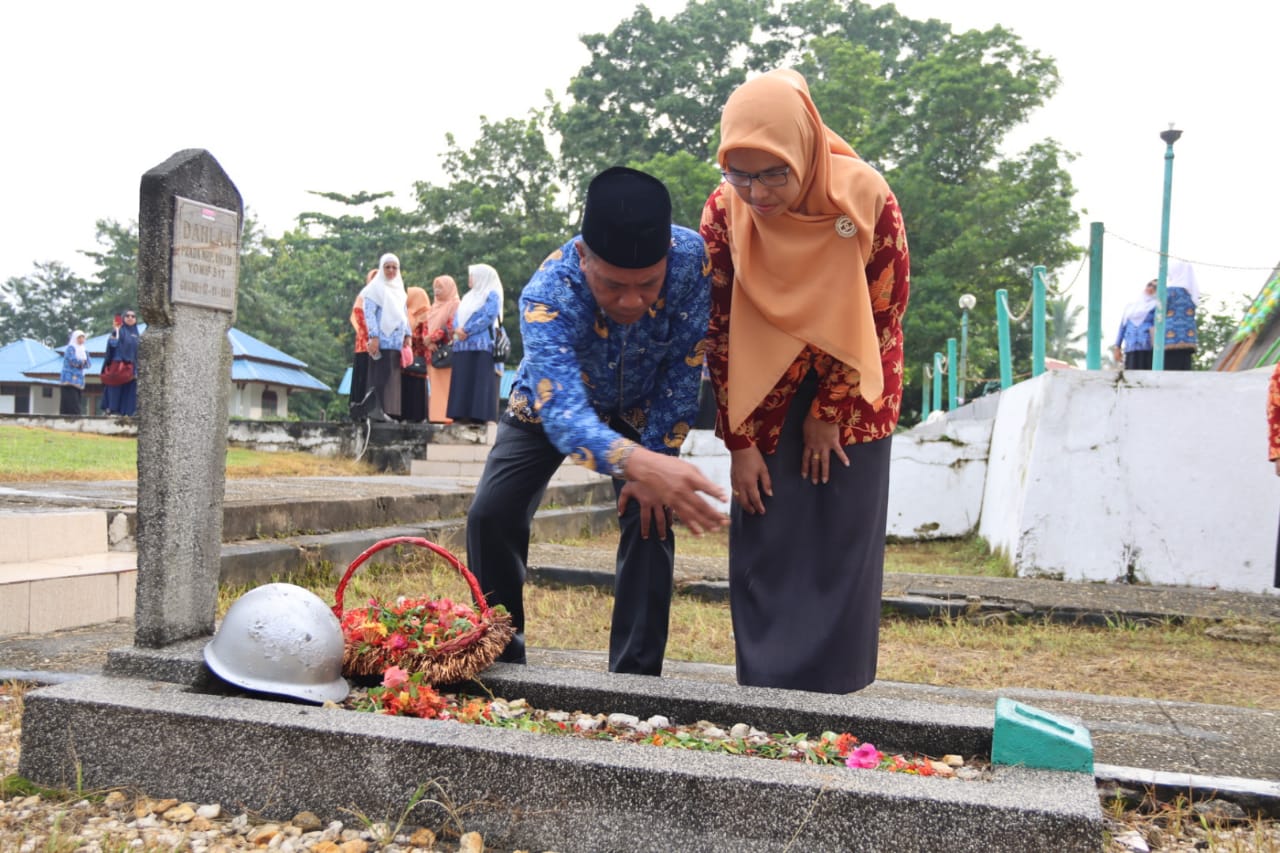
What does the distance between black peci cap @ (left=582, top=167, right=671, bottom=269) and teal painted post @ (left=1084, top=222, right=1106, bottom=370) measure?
15.7ft

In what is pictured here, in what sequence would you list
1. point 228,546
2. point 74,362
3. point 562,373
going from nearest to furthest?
point 562,373, point 228,546, point 74,362

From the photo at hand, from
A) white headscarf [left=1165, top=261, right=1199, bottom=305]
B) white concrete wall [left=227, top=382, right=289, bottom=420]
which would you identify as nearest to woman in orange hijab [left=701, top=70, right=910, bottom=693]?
white headscarf [left=1165, top=261, right=1199, bottom=305]

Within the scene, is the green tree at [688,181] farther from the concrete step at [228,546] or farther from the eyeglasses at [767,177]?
the eyeglasses at [767,177]

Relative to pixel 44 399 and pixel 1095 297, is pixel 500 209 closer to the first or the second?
pixel 44 399

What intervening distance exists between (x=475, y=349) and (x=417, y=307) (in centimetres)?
202

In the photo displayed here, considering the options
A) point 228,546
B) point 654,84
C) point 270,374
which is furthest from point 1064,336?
point 228,546

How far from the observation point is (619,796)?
210cm

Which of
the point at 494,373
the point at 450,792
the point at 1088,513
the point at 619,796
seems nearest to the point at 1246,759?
the point at 619,796

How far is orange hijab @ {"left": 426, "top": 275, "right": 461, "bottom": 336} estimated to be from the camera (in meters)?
12.9

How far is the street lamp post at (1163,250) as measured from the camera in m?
6.83

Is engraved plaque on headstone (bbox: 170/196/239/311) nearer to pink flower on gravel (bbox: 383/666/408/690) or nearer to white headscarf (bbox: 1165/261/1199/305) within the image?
pink flower on gravel (bbox: 383/666/408/690)

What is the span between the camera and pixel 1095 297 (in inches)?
255

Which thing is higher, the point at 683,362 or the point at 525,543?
the point at 683,362

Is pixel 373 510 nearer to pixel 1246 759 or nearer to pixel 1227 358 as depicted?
pixel 1246 759
